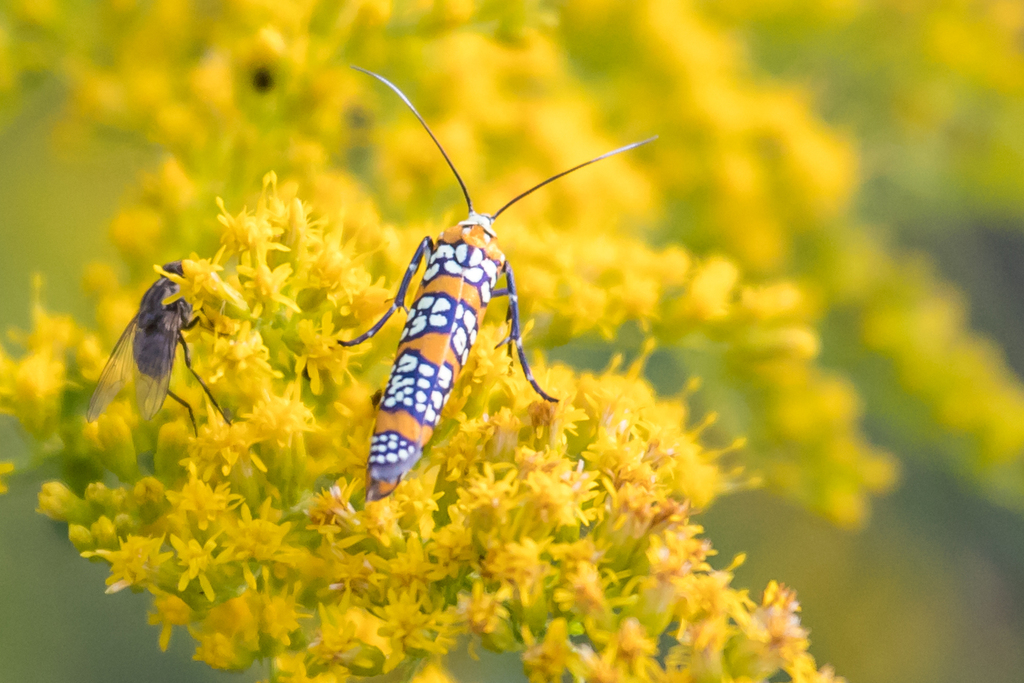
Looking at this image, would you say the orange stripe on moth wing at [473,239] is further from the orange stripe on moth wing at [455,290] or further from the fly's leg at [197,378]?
the fly's leg at [197,378]

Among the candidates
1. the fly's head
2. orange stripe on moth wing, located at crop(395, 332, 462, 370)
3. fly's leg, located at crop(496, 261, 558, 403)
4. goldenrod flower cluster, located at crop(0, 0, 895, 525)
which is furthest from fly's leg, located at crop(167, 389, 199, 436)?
fly's leg, located at crop(496, 261, 558, 403)

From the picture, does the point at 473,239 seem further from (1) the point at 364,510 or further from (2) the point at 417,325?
(1) the point at 364,510

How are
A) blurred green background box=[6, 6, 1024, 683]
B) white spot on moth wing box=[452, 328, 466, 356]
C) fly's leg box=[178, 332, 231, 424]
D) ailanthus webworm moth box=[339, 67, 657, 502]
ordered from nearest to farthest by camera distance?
ailanthus webworm moth box=[339, 67, 657, 502]
white spot on moth wing box=[452, 328, 466, 356]
fly's leg box=[178, 332, 231, 424]
blurred green background box=[6, 6, 1024, 683]

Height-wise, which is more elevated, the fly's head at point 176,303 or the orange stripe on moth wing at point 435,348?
the fly's head at point 176,303

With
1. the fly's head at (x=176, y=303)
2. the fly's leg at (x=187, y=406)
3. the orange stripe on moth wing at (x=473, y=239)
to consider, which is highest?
the orange stripe on moth wing at (x=473, y=239)

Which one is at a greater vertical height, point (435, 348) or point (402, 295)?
point (402, 295)

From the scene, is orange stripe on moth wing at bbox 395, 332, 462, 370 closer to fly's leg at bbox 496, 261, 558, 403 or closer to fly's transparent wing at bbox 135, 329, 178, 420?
fly's leg at bbox 496, 261, 558, 403

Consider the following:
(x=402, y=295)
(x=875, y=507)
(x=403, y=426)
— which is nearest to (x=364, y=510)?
(x=403, y=426)

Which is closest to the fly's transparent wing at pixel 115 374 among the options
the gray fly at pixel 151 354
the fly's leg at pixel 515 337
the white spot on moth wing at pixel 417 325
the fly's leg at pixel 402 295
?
the gray fly at pixel 151 354
